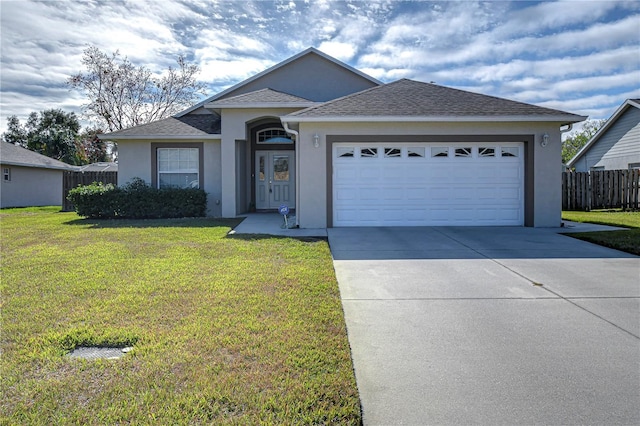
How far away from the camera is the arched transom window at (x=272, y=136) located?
16.3 m

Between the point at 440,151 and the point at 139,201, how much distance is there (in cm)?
971

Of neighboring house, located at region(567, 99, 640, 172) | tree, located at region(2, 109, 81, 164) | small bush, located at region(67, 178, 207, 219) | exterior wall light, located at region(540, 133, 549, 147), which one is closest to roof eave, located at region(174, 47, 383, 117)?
small bush, located at region(67, 178, 207, 219)

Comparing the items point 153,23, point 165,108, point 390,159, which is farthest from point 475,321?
point 165,108

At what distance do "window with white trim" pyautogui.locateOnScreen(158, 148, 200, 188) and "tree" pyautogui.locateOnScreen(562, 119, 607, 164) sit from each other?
1667 inches

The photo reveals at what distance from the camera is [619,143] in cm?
2167

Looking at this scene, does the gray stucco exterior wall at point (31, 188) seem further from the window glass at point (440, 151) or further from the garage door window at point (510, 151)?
the garage door window at point (510, 151)

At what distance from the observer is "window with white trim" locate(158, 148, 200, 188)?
1499 centimetres

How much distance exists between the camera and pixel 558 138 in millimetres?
11133

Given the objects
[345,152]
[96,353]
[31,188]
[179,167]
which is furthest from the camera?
[31,188]

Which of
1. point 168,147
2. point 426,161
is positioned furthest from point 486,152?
point 168,147

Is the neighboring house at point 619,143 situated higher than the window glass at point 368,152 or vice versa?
the neighboring house at point 619,143

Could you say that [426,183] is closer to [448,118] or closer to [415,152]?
[415,152]

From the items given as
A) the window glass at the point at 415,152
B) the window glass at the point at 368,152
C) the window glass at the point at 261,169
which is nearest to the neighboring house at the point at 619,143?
the window glass at the point at 415,152

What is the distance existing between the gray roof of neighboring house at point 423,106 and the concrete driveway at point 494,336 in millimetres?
4564
